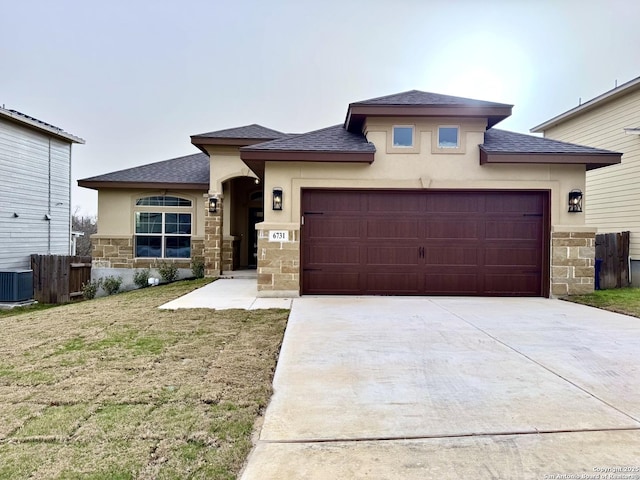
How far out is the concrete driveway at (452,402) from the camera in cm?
247

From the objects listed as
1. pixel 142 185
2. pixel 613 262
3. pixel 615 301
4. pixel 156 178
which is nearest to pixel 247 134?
pixel 156 178

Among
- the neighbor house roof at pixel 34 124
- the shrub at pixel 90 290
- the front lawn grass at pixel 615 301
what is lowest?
the shrub at pixel 90 290

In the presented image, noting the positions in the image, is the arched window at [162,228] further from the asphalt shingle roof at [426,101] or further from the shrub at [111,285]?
the asphalt shingle roof at [426,101]

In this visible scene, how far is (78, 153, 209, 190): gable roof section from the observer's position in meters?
13.3

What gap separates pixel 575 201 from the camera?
29.2 feet

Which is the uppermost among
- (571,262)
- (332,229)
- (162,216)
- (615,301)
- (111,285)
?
(162,216)

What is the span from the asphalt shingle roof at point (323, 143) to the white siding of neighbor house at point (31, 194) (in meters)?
10.4

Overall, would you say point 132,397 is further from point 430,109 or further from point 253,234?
point 253,234

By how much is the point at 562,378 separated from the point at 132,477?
3730 mm

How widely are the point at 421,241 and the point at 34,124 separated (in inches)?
551

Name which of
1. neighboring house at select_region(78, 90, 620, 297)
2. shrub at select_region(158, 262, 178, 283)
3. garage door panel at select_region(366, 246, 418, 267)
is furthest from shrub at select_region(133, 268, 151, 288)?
garage door panel at select_region(366, 246, 418, 267)

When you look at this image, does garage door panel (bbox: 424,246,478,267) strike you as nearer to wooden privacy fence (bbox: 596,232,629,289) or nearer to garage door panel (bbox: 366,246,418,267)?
garage door panel (bbox: 366,246,418,267)

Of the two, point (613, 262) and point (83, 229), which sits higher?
point (83, 229)

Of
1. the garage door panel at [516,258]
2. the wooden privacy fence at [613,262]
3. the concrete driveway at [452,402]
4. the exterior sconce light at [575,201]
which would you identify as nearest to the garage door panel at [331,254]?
the concrete driveway at [452,402]
